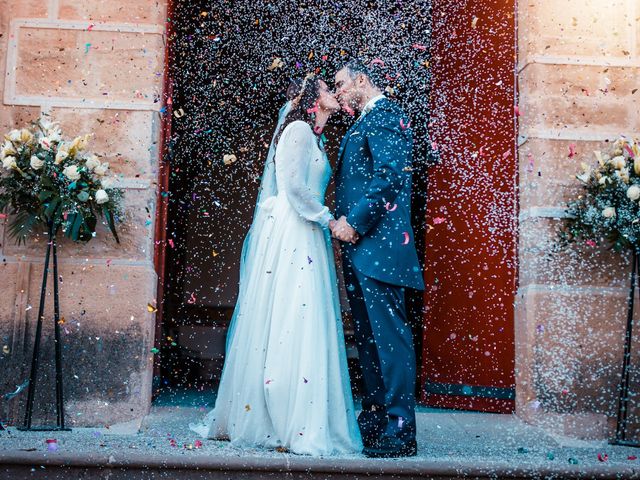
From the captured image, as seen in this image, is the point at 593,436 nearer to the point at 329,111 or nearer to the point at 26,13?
the point at 329,111

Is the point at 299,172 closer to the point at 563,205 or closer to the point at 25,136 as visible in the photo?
the point at 25,136

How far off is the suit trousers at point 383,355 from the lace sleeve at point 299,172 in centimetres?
26

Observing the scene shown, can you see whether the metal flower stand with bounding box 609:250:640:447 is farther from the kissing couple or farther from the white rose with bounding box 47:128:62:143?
the white rose with bounding box 47:128:62:143

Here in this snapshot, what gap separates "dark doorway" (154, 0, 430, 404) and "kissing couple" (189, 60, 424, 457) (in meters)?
1.04

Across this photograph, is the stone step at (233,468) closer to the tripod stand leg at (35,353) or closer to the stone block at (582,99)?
the tripod stand leg at (35,353)

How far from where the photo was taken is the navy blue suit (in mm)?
3459

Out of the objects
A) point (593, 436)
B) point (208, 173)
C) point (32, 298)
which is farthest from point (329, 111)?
point (208, 173)

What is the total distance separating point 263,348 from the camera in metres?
3.63

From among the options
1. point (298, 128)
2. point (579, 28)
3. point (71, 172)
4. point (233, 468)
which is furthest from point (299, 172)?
point (579, 28)

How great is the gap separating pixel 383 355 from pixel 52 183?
1.89 meters

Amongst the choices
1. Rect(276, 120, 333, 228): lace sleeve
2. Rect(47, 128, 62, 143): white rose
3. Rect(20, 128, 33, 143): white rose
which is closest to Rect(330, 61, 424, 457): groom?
Rect(276, 120, 333, 228): lace sleeve

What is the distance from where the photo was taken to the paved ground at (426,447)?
3281 mm

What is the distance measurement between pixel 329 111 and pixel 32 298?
1914 mm

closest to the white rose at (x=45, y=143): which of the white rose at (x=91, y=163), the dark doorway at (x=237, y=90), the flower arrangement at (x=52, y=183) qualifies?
the flower arrangement at (x=52, y=183)
